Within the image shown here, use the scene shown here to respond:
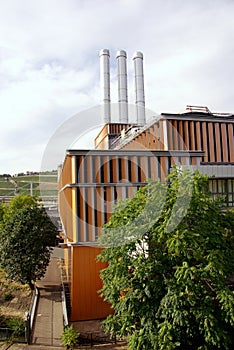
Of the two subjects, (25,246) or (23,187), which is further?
(23,187)

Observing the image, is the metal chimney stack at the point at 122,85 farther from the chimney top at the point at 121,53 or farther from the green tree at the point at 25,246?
the green tree at the point at 25,246

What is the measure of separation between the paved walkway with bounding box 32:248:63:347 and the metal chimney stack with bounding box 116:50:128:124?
15260mm

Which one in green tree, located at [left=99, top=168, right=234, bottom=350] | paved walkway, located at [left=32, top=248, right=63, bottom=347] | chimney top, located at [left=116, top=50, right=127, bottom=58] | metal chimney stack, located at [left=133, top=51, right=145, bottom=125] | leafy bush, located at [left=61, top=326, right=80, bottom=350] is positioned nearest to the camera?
green tree, located at [left=99, top=168, right=234, bottom=350]

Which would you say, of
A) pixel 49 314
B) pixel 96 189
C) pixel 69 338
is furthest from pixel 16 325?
pixel 96 189

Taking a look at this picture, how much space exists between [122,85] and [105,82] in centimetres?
144

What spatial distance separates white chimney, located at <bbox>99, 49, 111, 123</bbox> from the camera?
28.8 meters

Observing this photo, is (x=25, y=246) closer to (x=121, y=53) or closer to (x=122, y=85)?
(x=122, y=85)

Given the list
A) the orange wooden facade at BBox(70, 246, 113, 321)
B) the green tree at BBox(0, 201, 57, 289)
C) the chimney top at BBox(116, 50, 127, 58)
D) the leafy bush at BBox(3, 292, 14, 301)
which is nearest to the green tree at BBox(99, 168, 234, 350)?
the orange wooden facade at BBox(70, 246, 113, 321)

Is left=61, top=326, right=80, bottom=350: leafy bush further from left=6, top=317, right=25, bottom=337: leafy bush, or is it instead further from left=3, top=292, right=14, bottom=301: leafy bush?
left=3, top=292, right=14, bottom=301: leafy bush

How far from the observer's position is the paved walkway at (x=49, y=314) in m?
11.4

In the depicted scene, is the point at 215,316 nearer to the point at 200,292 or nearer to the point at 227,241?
the point at 200,292

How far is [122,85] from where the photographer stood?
28734mm

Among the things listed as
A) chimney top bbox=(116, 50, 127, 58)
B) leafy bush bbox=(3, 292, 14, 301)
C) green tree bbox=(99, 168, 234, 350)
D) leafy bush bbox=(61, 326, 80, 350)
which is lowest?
leafy bush bbox=(61, 326, 80, 350)

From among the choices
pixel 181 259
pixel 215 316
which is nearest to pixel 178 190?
pixel 181 259
